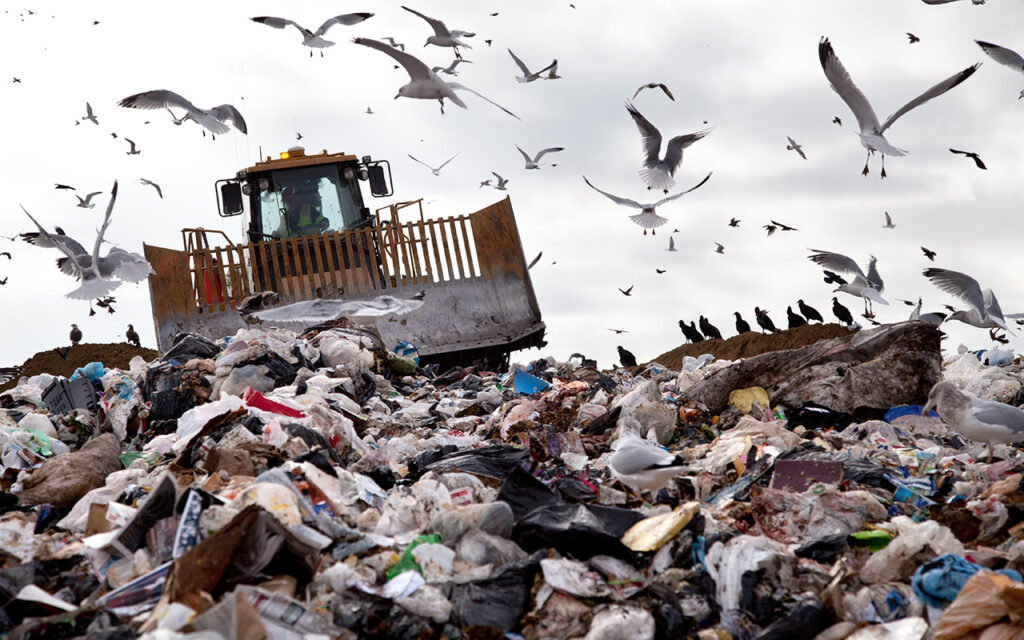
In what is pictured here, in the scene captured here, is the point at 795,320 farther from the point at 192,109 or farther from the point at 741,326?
the point at 192,109

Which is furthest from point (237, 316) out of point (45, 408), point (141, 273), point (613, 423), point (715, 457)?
point (715, 457)

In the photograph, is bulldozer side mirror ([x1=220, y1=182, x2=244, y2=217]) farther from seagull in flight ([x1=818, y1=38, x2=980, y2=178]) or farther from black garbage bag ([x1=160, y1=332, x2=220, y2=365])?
seagull in flight ([x1=818, y1=38, x2=980, y2=178])

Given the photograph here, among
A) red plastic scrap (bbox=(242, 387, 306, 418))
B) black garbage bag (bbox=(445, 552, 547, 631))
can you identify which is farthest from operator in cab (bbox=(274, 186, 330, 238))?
black garbage bag (bbox=(445, 552, 547, 631))

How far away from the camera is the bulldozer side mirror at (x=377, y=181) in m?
8.58

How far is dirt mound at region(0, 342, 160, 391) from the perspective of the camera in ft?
38.5

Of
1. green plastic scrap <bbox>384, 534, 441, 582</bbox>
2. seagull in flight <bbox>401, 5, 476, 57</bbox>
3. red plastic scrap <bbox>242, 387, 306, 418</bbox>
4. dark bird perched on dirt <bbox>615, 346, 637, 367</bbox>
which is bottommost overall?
dark bird perched on dirt <bbox>615, 346, 637, 367</bbox>

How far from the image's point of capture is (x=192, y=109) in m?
7.73

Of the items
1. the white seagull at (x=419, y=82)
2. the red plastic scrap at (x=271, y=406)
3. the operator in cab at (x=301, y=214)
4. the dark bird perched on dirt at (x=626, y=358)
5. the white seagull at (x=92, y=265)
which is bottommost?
the dark bird perched on dirt at (x=626, y=358)

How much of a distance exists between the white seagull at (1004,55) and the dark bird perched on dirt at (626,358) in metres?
5.77

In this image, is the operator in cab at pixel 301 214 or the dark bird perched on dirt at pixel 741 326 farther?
the dark bird perched on dirt at pixel 741 326

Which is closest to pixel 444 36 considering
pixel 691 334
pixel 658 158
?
pixel 658 158

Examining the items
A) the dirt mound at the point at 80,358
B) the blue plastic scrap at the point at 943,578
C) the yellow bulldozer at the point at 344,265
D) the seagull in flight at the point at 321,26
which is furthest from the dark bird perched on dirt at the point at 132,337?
the blue plastic scrap at the point at 943,578

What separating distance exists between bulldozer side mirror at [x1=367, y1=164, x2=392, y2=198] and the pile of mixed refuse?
Result: 370cm

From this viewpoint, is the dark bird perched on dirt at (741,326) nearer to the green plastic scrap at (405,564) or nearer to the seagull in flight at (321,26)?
the seagull in flight at (321,26)
